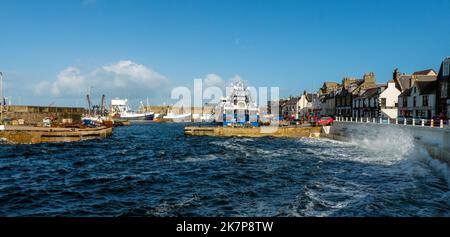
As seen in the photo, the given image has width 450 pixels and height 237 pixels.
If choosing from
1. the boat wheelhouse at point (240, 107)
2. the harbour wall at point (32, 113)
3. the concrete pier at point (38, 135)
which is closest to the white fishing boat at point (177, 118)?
the harbour wall at point (32, 113)

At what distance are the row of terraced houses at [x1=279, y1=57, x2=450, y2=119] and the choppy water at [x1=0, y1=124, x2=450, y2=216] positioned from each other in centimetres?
2435

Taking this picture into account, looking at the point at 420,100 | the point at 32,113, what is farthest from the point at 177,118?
the point at 420,100

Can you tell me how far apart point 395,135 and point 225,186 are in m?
27.8

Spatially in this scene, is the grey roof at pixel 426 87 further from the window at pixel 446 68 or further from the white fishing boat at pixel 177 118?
the white fishing boat at pixel 177 118

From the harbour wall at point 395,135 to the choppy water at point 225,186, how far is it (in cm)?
122

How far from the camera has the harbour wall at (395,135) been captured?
26562mm

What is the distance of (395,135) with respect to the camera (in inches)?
1524

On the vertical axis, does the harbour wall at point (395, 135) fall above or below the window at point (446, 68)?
below

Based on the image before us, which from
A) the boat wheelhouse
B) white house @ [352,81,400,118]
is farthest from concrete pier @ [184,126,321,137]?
white house @ [352,81,400,118]

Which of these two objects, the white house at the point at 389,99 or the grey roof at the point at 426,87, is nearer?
the grey roof at the point at 426,87

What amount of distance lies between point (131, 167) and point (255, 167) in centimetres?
1011

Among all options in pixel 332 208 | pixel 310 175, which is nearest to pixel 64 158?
pixel 310 175

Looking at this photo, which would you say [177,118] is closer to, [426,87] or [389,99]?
[389,99]
